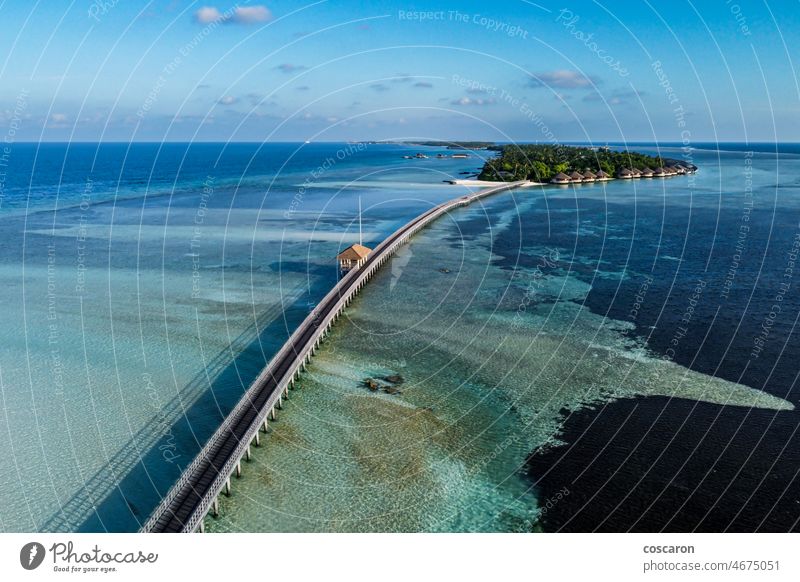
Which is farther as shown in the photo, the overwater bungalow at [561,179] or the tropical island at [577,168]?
the tropical island at [577,168]

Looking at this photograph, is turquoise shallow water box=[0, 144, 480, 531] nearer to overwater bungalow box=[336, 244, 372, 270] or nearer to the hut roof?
overwater bungalow box=[336, 244, 372, 270]

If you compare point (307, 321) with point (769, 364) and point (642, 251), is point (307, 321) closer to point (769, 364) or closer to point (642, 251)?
point (769, 364)

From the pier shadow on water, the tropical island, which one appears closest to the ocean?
the pier shadow on water

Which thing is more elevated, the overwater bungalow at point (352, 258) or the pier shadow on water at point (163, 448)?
the overwater bungalow at point (352, 258)

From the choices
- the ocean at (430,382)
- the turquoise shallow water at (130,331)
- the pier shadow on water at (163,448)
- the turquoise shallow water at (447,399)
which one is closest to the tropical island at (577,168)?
the turquoise shallow water at (130,331)

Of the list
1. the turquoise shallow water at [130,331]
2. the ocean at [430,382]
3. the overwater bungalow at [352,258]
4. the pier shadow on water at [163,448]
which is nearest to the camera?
the pier shadow on water at [163,448]

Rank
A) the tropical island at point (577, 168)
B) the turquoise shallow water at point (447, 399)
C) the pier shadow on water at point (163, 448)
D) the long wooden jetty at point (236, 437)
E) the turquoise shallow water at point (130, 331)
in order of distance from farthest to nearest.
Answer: the tropical island at point (577, 168) < the turquoise shallow water at point (130, 331) < the turquoise shallow water at point (447, 399) < the pier shadow on water at point (163, 448) < the long wooden jetty at point (236, 437)

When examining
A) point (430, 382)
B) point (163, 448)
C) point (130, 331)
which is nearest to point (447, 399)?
point (430, 382)

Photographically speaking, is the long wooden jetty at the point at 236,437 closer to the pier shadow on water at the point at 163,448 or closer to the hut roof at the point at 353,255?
the pier shadow on water at the point at 163,448
